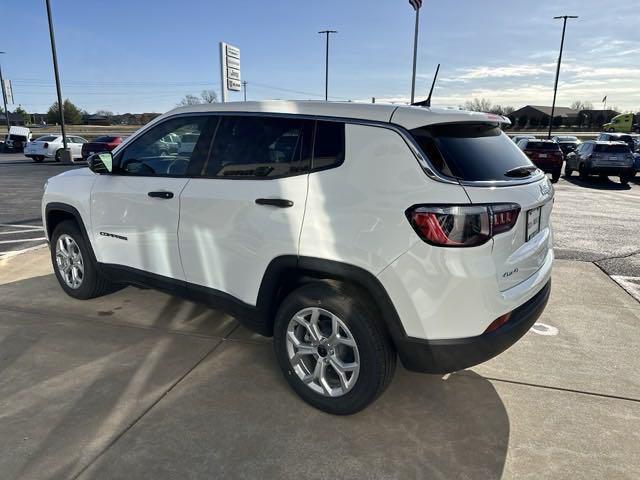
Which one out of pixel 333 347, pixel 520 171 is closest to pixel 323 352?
pixel 333 347

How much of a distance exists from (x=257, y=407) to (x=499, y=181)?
1.90 metres

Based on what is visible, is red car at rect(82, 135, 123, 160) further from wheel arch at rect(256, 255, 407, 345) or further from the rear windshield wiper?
the rear windshield wiper

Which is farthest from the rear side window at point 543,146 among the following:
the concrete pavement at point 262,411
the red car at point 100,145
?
the red car at point 100,145

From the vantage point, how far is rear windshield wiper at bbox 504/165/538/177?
2642mm

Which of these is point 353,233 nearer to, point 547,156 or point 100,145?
point 547,156

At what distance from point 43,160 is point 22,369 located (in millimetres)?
23580

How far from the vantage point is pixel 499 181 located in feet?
8.11

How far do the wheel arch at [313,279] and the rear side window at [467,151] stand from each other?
0.69 m

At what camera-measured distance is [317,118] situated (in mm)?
2787

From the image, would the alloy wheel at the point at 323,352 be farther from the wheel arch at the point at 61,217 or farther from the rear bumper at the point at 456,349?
the wheel arch at the point at 61,217

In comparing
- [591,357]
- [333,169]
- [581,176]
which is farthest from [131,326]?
[581,176]

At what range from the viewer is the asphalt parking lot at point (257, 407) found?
7.92 feet

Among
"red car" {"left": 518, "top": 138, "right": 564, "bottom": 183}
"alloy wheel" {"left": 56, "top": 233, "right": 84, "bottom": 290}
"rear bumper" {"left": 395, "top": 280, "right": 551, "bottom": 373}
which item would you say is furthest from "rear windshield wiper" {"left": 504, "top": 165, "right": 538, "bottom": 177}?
"red car" {"left": 518, "top": 138, "right": 564, "bottom": 183}

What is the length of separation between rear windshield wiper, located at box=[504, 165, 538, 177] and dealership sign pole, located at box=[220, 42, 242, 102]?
29.0 feet
